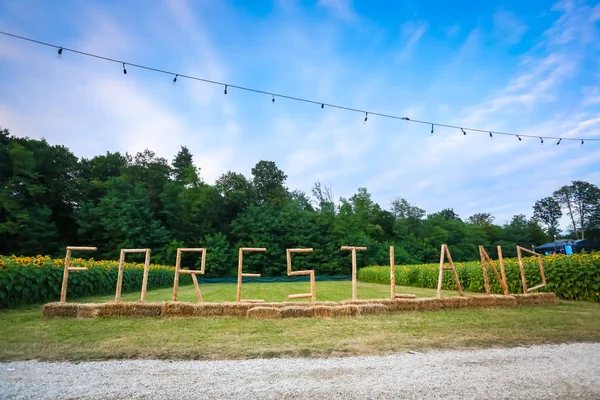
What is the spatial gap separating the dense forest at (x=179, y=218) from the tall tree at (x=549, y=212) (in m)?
39.1

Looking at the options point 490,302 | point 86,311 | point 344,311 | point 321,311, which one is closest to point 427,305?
point 490,302

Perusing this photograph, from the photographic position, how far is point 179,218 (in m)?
35.0

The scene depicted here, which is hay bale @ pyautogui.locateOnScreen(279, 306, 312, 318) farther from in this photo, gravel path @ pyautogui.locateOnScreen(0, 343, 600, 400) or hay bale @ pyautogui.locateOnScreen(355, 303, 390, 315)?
gravel path @ pyautogui.locateOnScreen(0, 343, 600, 400)

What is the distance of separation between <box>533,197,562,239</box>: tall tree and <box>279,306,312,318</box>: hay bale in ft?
318

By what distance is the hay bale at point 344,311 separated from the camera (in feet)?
23.1

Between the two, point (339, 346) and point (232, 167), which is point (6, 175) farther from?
point (339, 346)

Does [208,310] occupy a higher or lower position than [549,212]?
lower

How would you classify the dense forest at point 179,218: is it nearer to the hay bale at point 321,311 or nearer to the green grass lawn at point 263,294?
the green grass lawn at point 263,294

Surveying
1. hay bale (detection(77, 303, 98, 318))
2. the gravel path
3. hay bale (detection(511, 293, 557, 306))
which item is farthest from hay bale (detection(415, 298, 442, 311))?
hay bale (detection(77, 303, 98, 318))

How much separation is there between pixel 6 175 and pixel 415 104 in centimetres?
3330

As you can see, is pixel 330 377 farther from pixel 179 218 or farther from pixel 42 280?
pixel 179 218

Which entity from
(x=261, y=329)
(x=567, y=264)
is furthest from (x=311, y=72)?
(x=567, y=264)

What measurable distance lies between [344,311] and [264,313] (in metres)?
1.80

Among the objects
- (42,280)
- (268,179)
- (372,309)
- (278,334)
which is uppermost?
(268,179)
